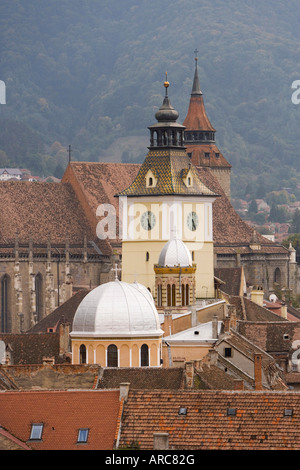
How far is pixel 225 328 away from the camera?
8694 cm

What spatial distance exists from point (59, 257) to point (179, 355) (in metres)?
61.1

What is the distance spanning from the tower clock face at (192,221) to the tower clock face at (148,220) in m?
2.64

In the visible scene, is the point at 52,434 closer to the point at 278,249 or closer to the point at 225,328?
the point at 225,328

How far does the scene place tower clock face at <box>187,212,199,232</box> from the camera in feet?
374

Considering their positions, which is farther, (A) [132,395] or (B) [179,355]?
(B) [179,355]

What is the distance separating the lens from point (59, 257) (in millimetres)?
143625

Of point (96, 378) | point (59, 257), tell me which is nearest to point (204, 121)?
point (59, 257)

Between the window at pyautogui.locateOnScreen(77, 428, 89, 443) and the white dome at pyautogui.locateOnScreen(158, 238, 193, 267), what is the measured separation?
44.9m

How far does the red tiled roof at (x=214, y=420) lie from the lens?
169ft

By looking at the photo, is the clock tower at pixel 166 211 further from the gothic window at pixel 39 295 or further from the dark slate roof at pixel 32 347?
the gothic window at pixel 39 295

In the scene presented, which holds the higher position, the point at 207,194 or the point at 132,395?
the point at 207,194

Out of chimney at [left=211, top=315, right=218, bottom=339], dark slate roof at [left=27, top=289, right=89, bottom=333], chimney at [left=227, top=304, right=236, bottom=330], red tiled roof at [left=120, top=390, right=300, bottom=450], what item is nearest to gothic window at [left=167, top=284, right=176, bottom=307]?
chimney at [left=227, top=304, right=236, bottom=330]
